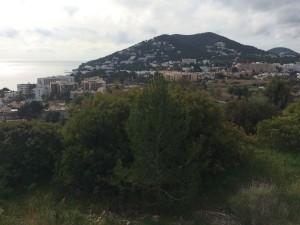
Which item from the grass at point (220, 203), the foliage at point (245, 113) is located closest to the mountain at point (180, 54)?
the foliage at point (245, 113)

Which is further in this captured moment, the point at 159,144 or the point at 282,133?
the point at 282,133

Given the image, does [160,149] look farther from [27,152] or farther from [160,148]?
[27,152]

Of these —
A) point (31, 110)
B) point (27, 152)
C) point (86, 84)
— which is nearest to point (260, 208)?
point (27, 152)

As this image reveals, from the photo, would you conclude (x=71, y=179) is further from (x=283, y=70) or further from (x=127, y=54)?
(x=127, y=54)

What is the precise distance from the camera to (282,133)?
41.7ft

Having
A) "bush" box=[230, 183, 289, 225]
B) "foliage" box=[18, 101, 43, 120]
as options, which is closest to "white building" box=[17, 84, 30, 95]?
"foliage" box=[18, 101, 43, 120]

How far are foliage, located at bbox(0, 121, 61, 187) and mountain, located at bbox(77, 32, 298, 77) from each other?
263 feet

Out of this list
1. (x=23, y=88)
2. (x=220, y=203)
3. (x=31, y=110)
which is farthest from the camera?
(x=23, y=88)

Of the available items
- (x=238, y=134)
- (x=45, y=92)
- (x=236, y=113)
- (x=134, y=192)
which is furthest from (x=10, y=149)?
(x=45, y=92)

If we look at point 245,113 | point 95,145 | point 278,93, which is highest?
point 278,93

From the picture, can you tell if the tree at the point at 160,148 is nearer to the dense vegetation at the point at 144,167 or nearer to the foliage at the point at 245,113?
the dense vegetation at the point at 144,167

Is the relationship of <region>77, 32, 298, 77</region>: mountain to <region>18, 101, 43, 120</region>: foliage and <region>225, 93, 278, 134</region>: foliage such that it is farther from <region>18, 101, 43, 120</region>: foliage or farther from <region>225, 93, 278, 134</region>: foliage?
<region>225, 93, 278, 134</region>: foliage

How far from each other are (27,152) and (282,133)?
27.0 ft

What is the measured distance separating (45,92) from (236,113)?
2034 inches
